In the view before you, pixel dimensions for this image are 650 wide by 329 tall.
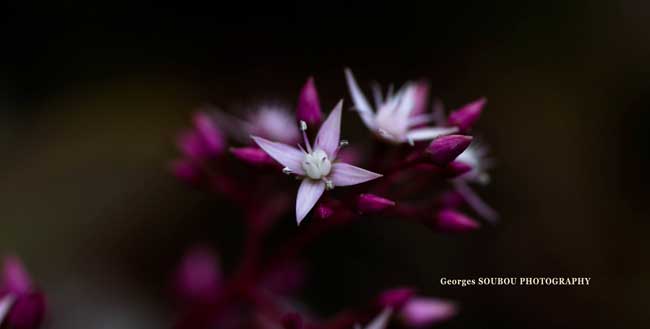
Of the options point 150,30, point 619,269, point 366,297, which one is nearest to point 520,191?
point 619,269

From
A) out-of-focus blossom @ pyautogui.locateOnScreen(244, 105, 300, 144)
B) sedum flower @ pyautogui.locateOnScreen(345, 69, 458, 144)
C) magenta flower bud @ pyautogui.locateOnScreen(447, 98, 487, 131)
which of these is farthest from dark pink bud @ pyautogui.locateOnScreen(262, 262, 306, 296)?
magenta flower bud @ pyautogui.locateOnScreen(447, 98, 487, 131)

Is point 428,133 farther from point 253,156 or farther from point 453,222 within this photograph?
point 253,156

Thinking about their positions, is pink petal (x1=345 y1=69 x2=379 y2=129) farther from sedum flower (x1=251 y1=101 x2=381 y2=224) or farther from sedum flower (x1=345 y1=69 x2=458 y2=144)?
sedum flower (x1=251 y1=101 x2=381 y2=224)

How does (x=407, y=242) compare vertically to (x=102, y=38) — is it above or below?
below

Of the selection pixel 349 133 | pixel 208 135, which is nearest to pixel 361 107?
pixel 208 135

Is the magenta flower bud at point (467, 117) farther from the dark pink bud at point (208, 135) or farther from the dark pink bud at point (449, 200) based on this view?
the dark pink bud at point (208, 135)

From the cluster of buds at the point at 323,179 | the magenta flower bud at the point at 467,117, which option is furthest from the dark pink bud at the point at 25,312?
the magenta flower bud at the point at 467,117

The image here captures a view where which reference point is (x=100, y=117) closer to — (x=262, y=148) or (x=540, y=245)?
(x=262, y=148)
